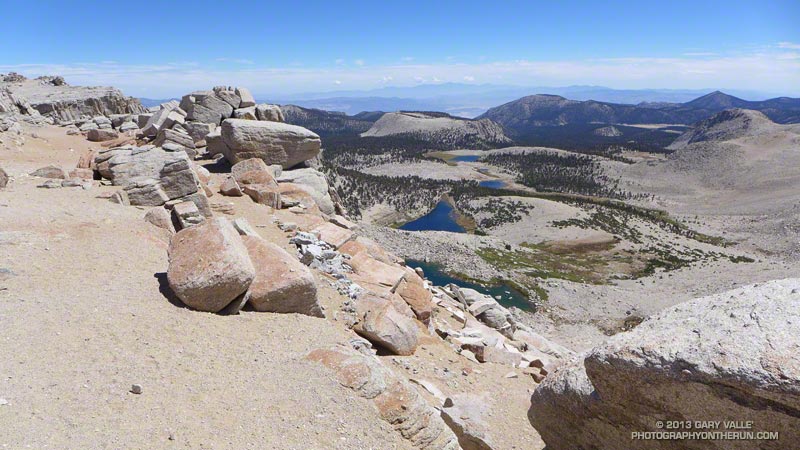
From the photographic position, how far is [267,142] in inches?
1163

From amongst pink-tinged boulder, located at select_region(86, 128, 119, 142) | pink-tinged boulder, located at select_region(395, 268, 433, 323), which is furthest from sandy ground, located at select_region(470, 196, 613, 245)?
pink-tinged boulder, located at select_region(395, 268, 433, 323)

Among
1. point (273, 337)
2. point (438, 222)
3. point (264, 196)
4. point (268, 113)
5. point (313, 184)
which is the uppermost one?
point (268, 113)

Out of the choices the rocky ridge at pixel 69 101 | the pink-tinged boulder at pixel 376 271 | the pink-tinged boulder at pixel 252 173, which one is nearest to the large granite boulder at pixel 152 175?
the pink-tinged boulder at pixel 252 173

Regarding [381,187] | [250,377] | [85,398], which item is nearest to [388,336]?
[250,377]

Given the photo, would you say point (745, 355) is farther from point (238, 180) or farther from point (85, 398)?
point (238, 180)

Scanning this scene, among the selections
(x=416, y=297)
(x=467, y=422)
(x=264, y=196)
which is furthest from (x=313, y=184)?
(x=467, y=422)

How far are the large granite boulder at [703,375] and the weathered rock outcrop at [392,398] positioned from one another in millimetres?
3361

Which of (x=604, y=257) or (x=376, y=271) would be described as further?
(x=604, y=257)

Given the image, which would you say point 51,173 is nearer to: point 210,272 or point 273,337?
point 210,272

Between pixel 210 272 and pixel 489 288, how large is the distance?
214 ft

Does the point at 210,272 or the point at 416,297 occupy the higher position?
the point at 210,272

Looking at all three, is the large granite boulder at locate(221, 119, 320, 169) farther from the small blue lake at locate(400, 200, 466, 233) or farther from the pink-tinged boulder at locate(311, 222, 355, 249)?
the small blue lake at locate(400, 200, 466, 233)

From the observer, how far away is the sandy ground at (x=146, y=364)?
7.86m

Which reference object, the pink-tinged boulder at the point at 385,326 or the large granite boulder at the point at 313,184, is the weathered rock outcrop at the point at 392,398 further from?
the large granite boulder at the point at 313,184
